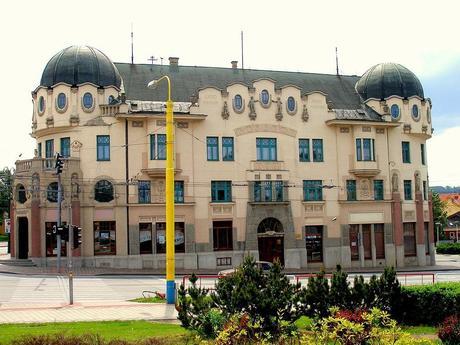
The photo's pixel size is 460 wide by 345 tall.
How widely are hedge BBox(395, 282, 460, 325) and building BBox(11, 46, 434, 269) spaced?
3023 cm

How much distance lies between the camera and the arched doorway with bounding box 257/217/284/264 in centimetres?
5081

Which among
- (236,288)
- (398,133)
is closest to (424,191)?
(398,133)

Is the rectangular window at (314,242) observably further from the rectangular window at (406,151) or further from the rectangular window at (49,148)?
the rectangular window at (49,148)

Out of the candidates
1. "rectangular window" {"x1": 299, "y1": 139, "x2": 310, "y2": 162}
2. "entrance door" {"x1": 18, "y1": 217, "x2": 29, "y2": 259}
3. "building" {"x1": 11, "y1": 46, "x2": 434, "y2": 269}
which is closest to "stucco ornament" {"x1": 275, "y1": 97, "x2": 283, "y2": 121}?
"building" {"x1": 11, "y1": 46, "x2": 434, "y2": 269}

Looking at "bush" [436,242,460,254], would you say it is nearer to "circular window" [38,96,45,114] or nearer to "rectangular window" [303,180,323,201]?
"rectangular window" [303,180,323,201]

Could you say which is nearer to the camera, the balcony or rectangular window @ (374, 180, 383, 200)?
the balcony

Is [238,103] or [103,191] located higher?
[238,103]

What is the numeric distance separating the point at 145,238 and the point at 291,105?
15.4 metres

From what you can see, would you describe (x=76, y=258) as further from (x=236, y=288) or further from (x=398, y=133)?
(x=236, y=288)

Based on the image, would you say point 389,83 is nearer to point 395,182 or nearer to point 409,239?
point 395,182

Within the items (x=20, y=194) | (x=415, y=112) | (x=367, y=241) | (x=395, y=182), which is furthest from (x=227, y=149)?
(x=415, y=112)

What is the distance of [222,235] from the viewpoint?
50.0 m

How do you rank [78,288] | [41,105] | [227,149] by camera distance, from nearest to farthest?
[78,288], [41,105], [227,149]

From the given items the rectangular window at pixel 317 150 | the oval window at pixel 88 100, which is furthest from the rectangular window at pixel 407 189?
the oval window at pixel 88 100
